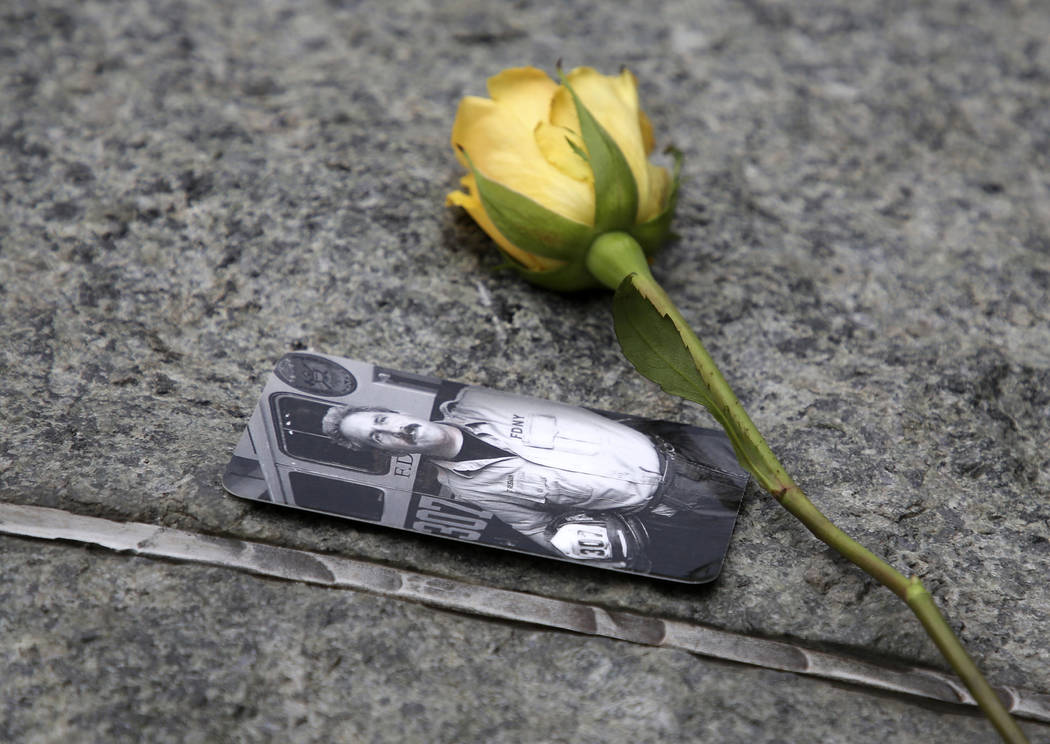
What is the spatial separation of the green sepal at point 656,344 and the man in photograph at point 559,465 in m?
0.05

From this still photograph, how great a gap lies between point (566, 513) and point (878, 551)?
0.20m

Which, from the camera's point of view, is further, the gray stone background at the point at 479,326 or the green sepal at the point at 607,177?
the green sepal at the point at 607,177

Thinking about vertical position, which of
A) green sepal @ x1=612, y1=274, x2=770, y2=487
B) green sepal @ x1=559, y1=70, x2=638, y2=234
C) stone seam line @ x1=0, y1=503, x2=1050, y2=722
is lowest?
stone seam line @ x1=0, y1=503, x2=1050, y2=722

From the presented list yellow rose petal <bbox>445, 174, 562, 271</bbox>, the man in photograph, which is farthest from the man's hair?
yellow rose petal <bbox>445, 174, 562, 271</bbox>

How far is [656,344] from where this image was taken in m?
0.58

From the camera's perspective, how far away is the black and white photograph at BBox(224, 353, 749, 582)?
1.86ft

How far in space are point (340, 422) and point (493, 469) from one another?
102 mm

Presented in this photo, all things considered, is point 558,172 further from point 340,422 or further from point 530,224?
point 340,422

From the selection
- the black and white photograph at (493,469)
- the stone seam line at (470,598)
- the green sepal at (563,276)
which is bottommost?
the stone seam line at (470,598)

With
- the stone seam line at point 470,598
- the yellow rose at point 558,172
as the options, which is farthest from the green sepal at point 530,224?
the stone seam line at point 470,598

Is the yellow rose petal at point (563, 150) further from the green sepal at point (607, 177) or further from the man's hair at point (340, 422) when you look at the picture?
the man's hair at point (340, 422)

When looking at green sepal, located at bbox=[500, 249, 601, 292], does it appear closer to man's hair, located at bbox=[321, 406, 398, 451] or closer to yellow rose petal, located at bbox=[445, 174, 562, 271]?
yellow rose petal, located at bbox=[445, 174, 562, 271]

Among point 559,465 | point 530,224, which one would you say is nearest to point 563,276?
point 530,224

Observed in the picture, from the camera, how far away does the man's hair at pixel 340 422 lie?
0.60 meters
